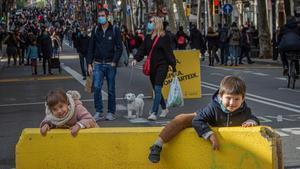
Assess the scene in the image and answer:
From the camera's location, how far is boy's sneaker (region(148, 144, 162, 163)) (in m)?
5.90

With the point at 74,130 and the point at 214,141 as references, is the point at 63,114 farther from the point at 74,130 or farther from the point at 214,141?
the point at 214,141

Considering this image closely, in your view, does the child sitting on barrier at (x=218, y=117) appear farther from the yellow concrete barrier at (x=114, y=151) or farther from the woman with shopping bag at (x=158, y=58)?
the woman with shopping bag at (x=158, y=58)

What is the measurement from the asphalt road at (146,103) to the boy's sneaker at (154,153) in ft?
7.89

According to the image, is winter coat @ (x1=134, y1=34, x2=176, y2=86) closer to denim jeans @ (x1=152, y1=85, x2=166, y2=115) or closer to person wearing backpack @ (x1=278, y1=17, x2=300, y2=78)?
denim jeans @ (x1=152, y1=85, x2=166, y2=115)

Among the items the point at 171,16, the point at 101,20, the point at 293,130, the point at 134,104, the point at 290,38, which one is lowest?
the point at 293,130

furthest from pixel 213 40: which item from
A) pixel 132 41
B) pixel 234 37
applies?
pixel 132 41

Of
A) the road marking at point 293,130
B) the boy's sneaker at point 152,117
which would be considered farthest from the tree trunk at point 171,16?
the road marking at point 293,130

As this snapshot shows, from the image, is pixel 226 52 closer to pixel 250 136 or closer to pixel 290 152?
pixel 290 152

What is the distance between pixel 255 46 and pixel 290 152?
98.0ft

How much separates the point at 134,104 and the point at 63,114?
20.2ft

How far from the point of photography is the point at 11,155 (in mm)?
9094

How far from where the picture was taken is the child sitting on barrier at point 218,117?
5.68m

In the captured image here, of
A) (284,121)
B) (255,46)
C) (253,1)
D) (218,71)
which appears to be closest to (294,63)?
(284,121)

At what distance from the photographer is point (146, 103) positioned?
1518cm
